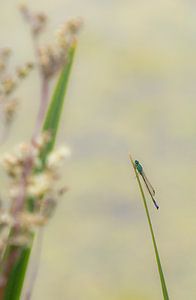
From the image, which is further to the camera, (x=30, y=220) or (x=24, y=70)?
(x=24, y=70)

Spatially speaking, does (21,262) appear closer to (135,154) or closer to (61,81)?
(61,81)

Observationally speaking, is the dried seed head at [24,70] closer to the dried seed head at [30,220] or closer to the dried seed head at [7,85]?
the dried seed head at [7,85]

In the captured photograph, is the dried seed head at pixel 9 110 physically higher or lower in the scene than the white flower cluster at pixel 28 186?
higher

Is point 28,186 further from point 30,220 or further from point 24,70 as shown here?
point 24,70

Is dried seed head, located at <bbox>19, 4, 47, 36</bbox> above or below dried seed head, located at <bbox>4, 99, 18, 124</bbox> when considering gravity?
above

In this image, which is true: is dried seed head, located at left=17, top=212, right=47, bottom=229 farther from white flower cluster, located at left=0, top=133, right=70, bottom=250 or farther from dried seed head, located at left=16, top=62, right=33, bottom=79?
dried seed head, located at left=16, top=62, right=33, bottom=79

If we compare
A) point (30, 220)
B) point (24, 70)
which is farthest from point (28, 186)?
point (24, 70)

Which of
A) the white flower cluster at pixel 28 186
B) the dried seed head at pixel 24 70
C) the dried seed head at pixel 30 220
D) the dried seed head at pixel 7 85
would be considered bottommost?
the dried seed head at pixel 30 220

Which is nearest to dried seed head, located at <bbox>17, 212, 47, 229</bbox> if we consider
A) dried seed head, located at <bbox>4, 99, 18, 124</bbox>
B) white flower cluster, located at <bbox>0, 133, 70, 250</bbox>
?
white flower cluster, located at <bbox>0, 133, 70, 250</bbox>

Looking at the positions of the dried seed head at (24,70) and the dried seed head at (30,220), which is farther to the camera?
the dried seed head at (24,70)

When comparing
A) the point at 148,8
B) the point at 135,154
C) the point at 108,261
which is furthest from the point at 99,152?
the point at 148,8

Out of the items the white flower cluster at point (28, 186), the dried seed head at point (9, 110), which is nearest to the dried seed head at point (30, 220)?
the white flower cluster at point (28, 186)
